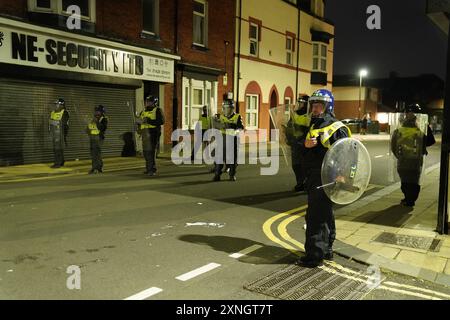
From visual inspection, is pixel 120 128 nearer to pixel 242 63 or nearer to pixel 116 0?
pixel 116 0

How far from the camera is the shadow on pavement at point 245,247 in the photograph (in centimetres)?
551

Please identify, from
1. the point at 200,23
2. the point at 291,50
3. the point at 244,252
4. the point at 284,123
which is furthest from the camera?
the point at 291,50

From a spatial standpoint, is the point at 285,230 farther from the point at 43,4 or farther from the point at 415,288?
the point at 43,4

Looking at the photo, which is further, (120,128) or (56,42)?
(120,128)

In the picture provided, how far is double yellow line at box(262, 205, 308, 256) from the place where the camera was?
6.11 metres

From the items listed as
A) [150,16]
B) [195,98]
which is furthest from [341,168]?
[195,98]

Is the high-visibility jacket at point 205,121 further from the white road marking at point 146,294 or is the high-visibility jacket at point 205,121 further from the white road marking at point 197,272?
the white road marking at point 146,294

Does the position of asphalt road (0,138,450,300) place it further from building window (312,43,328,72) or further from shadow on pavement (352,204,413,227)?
building window (312,43,328,72)

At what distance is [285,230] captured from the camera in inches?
276

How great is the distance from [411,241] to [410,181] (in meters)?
2.70

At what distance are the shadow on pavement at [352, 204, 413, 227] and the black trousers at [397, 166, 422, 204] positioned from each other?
0.26 m
